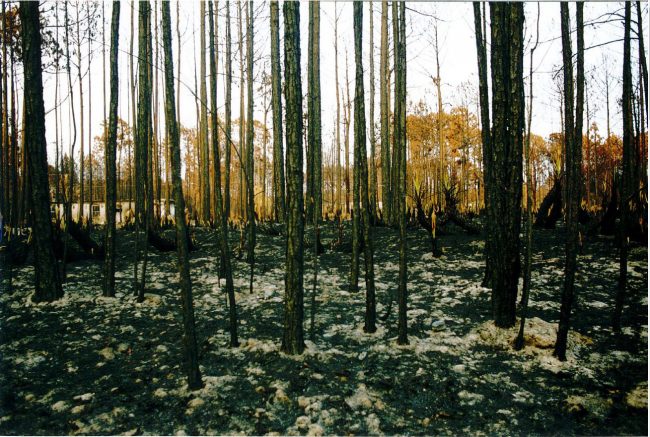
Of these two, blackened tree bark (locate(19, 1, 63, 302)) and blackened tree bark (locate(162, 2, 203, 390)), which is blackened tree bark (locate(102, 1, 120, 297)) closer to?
blackened tree bark (locate(19, 1, 63, 302))

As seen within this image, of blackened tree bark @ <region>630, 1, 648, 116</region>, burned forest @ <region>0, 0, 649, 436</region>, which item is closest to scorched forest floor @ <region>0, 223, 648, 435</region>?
burned forest @ <region>0, 0, 649, 436</region>

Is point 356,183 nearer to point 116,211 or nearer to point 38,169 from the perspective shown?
point 38,169

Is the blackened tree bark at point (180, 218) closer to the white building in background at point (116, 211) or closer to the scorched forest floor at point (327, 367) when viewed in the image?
the scorched forest floor at point (327, 367)

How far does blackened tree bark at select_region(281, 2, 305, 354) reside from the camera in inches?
104

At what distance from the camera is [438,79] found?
13.5 m

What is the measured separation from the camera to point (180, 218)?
7.57ft

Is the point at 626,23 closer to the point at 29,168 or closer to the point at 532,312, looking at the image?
the point at 532,312

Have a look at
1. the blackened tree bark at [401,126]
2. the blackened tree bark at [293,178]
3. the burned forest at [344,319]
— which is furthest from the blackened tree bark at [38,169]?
the blackened tree bark at [401,126]

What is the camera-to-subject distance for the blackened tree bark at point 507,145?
307 cm

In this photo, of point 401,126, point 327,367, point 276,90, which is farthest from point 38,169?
point 401,126

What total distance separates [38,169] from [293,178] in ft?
11.0

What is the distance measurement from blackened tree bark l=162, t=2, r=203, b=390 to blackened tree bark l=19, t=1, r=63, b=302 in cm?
279

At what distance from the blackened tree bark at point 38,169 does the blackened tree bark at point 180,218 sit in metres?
2.79

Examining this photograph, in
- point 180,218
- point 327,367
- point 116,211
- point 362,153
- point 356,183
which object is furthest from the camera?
point 116,211
